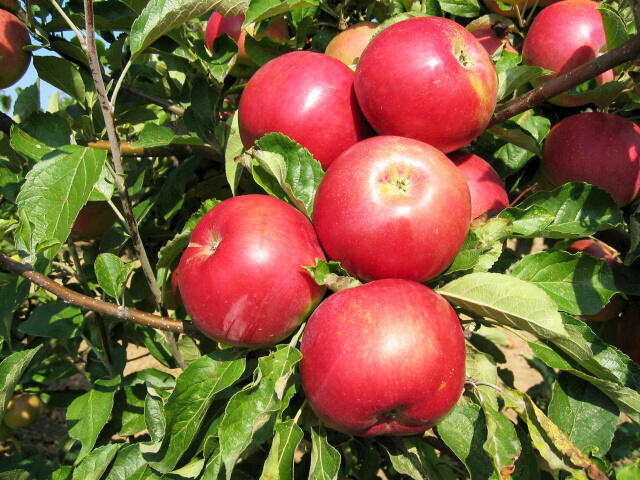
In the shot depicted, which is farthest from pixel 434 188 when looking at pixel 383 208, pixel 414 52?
pixel 414 52

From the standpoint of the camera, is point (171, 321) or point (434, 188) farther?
point (171, 321)

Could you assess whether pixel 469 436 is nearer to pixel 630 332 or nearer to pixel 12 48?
pixel 630 332

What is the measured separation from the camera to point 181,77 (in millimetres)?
2156

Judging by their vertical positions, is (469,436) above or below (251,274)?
below

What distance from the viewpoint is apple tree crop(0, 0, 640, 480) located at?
110 cm

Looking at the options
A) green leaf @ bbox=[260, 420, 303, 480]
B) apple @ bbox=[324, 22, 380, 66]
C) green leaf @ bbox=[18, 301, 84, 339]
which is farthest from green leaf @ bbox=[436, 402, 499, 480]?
green leaf @ bbox=[18, 301, 84, 339]

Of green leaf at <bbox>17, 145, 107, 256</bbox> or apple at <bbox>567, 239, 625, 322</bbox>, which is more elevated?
green leaf at <bbox>17, 145, 107, 256</bbox>

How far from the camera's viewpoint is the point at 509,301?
43.5 inches

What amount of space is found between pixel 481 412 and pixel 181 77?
177cm

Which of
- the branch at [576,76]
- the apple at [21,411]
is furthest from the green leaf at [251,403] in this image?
the apple at [21,411]

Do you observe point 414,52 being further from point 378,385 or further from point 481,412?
point 481,412

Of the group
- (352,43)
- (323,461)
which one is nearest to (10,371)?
(323,461)

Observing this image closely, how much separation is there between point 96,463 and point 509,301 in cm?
123

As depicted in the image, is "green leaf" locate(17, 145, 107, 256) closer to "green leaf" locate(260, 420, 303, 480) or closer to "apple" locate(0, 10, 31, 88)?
"apple" locate(0, 10, 31, 88)
